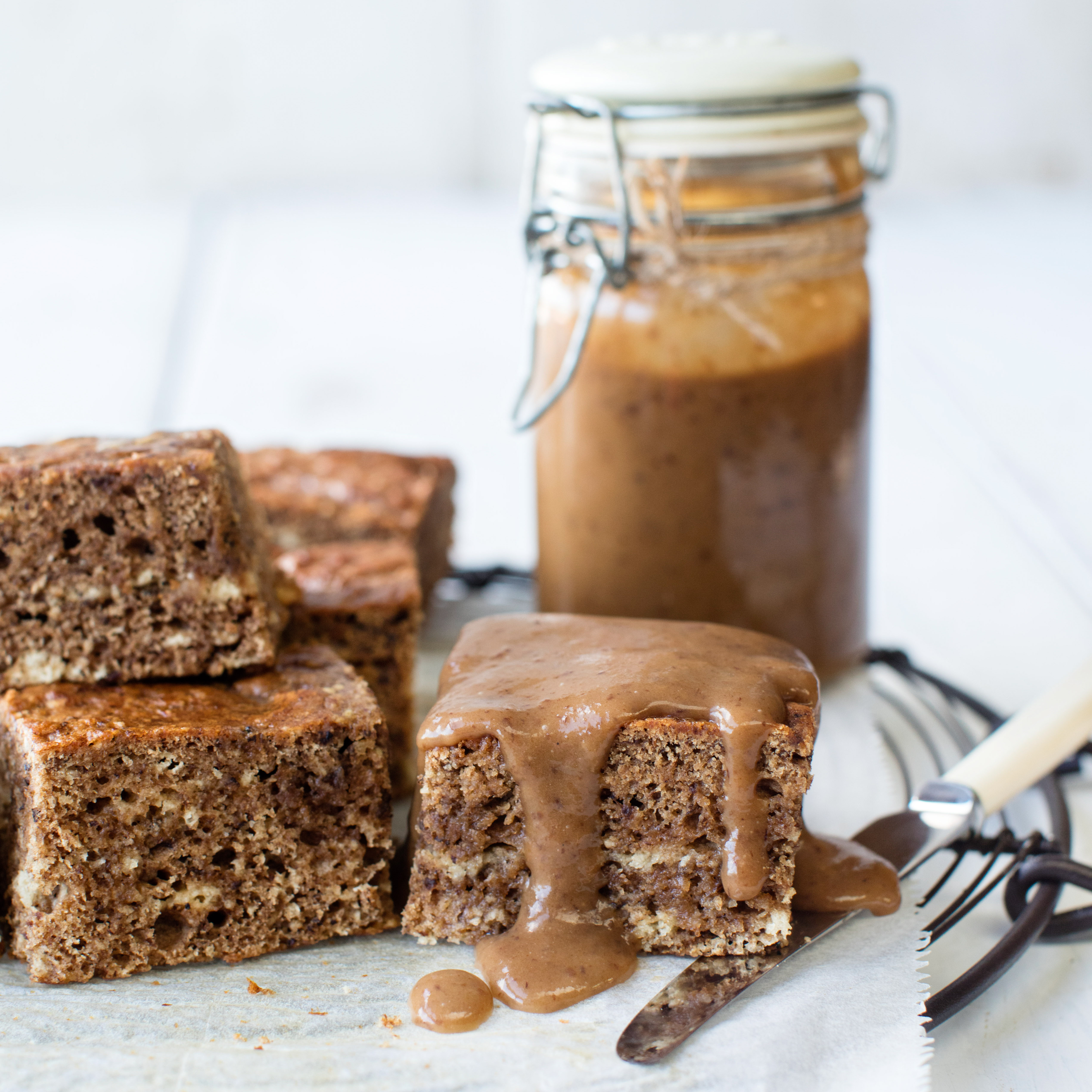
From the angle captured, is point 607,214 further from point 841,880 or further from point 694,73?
point 841,880

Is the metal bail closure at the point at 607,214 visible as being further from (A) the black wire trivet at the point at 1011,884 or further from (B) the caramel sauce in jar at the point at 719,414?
(A) the black wire trivet at the point at 1011,884

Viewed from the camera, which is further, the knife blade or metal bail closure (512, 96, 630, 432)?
metal bail closure (512, 96, 630, 432)

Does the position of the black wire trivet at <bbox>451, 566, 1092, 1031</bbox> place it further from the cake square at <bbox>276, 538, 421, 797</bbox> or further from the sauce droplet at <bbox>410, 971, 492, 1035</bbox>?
the cake square at <bbox>276, 538, 421, 797</bbox>

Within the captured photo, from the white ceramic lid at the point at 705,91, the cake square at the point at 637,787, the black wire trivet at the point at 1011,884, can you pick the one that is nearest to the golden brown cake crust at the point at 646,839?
the cake square at the point at 637,787

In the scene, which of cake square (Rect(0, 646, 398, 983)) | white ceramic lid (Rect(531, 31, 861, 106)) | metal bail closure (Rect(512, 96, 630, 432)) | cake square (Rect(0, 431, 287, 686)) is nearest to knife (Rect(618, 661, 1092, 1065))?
cake square (Rect(0, 646, 398, 983))

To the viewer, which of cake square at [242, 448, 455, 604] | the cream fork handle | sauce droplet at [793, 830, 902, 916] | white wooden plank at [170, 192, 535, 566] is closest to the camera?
sauce droplet at [793, 830, 902, 916]

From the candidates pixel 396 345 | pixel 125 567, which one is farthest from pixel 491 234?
pixel 125 567
